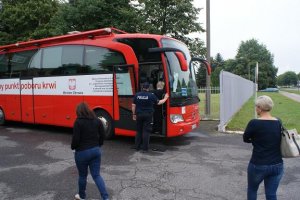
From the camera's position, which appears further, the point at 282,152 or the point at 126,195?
the point at 126,195

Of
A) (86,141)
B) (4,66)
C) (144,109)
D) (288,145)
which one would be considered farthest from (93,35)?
(288,145)

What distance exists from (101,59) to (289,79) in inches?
7600

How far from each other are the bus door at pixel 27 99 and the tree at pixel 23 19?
1836cm

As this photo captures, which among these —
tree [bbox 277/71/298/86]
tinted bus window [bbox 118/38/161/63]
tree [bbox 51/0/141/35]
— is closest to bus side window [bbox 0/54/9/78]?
tinted bus window [bbox 118/38/161/63]

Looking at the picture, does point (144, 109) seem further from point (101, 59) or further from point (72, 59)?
point (72, 59)

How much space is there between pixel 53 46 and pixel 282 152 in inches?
372

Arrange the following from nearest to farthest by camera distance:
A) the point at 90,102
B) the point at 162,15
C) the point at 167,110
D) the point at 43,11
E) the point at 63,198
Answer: the point at 63,198, the point at 167,110, the point at 90,102, the point at 162,15, the point at 43,11

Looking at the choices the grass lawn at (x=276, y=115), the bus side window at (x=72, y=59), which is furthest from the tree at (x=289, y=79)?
the bus side window at (x=72, y=59)

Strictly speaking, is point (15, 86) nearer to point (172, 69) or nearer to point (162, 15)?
point (172, 69)

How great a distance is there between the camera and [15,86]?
44.0 feet

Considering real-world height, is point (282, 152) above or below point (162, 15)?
below

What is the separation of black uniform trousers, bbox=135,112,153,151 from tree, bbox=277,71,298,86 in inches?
7527

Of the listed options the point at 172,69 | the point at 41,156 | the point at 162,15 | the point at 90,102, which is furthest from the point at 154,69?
the point at 162,15

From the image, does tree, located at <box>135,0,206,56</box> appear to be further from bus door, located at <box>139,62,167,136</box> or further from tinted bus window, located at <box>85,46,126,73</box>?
bus door, located at <box>139,62,167,136</box>
